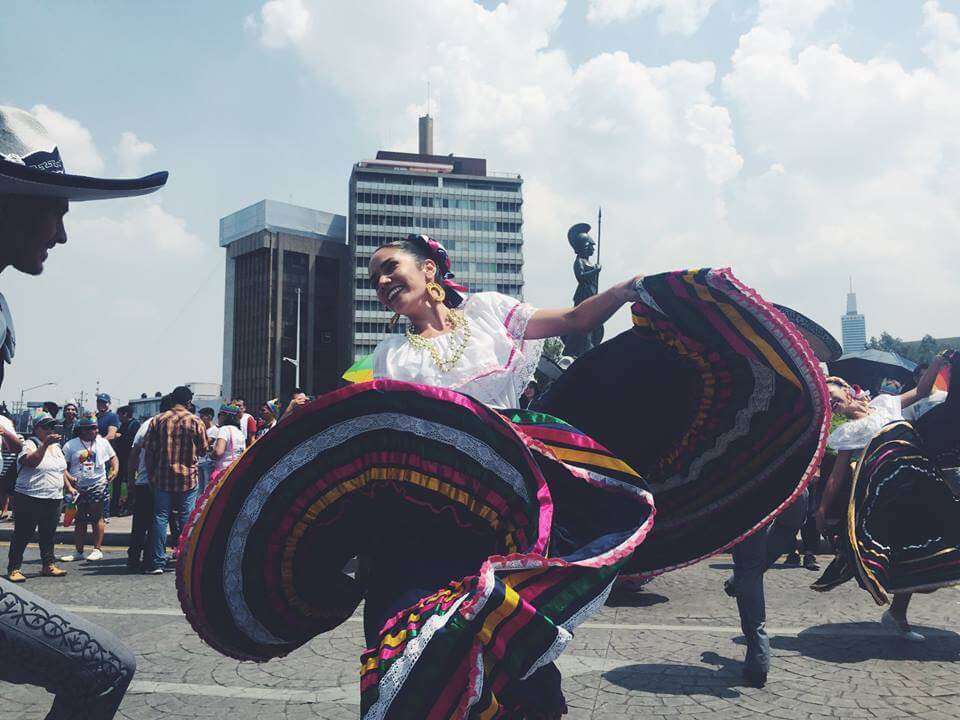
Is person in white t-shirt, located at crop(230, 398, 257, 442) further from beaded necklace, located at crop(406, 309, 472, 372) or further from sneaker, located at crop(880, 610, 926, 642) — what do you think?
beaded necklace, located at crop(406, 309, 472, 372)

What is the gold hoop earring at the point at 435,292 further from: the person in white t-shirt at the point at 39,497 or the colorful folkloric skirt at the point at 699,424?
the person in white t-shirt at the point at 39,497

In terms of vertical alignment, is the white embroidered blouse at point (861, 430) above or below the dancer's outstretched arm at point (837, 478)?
above

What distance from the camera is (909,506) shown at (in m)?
5.05

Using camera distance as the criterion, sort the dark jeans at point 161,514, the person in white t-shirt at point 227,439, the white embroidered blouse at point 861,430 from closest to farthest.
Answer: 1. the white embroidered blouse at point 861,430
2. the dark jeans at point 161,514
3. the person in white t-shirt at point 227,439

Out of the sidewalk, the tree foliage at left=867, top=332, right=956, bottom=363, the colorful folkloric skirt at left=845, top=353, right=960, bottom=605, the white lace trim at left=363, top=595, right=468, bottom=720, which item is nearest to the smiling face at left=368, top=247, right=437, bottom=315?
the white lace trim at left=363, top=595, right=468, bottom=720

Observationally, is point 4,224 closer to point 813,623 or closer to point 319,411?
point 319,411

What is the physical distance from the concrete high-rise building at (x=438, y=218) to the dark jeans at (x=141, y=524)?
74.4m

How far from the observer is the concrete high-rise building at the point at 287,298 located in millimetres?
88875

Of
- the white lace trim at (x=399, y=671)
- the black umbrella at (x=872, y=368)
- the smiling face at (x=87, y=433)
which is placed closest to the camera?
the white lace trim at (x=399, y=671)

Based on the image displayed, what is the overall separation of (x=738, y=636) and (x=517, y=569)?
3805 millimetres

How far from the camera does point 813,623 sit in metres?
5.47

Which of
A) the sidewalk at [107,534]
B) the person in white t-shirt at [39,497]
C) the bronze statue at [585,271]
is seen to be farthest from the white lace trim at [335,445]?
the bronze statue at [585,271]

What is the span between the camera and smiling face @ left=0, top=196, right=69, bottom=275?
2.16 meters

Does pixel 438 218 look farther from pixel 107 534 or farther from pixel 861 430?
pixel 861 430
